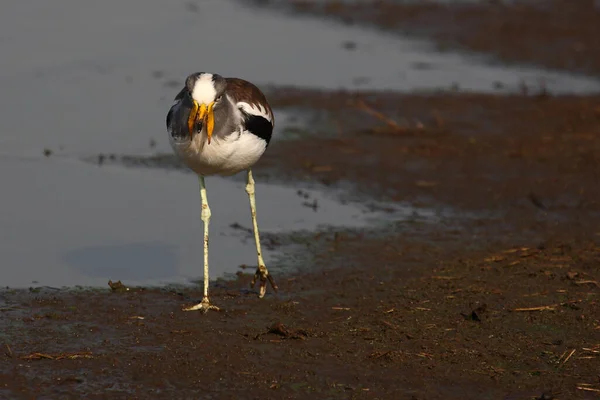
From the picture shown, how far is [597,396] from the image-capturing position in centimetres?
669

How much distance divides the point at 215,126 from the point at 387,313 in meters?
1.78

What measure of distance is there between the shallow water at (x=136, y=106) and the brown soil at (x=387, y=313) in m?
0.69

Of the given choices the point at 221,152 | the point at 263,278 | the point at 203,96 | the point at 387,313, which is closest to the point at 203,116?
the point at 203,96

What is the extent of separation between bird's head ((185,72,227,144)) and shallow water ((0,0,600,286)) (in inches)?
72.6

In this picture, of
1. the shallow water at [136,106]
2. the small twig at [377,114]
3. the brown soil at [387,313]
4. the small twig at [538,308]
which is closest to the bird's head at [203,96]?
the brown soil at [387,313]

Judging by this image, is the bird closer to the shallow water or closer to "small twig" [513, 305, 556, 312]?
the shallow water

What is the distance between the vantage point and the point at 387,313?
796 cm

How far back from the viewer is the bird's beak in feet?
23.9

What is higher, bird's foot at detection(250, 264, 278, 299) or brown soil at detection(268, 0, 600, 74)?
brown soil at detection(268, 0, 600, 74)

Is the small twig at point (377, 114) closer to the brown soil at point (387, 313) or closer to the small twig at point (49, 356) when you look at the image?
the brown soil at point (387, 313)

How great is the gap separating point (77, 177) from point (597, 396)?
6201 mm

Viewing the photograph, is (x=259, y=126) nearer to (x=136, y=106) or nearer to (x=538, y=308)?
(x=538, y=308)

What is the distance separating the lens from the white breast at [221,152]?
749 centimetres

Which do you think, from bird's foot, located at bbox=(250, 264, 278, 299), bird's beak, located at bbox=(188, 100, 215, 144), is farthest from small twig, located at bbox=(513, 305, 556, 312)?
bird's beak, located at bbox=(188, 100, 215, 144)
